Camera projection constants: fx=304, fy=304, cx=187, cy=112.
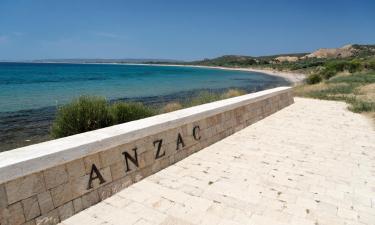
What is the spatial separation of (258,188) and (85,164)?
7.59 ft

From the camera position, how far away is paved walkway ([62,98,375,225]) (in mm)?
3408

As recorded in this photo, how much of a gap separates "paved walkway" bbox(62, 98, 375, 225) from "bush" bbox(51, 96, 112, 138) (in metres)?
2.86

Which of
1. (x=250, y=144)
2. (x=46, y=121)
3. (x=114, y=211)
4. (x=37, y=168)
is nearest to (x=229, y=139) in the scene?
(x=250, y=144)

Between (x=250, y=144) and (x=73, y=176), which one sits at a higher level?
(x=73, y=176)

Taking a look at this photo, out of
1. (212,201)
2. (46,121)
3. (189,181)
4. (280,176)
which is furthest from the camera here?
(46,121)

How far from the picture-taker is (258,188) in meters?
4.21

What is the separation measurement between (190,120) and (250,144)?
1683 mm

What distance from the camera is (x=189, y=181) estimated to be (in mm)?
4355

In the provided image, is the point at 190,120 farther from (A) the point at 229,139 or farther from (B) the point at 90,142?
(B) the point at 90,142

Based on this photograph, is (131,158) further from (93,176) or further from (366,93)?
(366,93)

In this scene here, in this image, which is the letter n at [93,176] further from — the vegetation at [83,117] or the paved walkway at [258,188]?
the vegetation at [83,117]

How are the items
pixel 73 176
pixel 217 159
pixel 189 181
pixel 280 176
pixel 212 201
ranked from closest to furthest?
pixel 73 176, pixel 212 201, pixel 189 181, pixel 280 176, pixel 217 159

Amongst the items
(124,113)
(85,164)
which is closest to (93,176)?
(85,164)

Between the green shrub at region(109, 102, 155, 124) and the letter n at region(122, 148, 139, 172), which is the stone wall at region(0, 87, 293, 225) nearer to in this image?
the letter n at region(122, 148, 139, 172)
